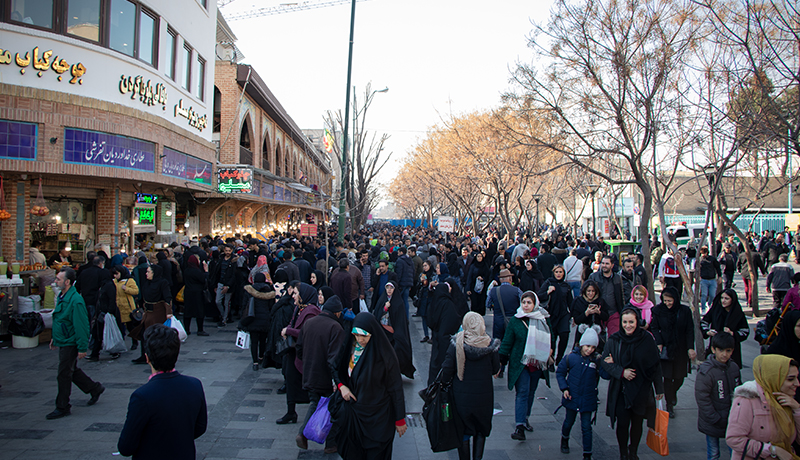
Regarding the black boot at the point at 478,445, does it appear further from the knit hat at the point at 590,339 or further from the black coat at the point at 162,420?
the black coat at the point at 162,420

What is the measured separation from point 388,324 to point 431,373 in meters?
1.16

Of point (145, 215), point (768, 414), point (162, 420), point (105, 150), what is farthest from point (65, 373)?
point (145, 215)

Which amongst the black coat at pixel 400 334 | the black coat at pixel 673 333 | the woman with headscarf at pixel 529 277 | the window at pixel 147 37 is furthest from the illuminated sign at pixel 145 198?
the black coat at pixel 673 333

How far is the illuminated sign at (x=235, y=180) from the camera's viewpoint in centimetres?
1719

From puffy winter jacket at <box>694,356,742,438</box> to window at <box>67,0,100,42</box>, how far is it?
42.7 ft

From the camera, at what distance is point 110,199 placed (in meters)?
12.6

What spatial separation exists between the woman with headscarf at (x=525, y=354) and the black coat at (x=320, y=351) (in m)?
1.95

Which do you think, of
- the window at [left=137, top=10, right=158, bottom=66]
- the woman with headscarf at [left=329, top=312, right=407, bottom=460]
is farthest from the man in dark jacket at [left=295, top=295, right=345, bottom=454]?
the window at [left=137, top=10, right=158, bottom=66]

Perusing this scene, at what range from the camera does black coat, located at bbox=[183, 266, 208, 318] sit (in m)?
9.28

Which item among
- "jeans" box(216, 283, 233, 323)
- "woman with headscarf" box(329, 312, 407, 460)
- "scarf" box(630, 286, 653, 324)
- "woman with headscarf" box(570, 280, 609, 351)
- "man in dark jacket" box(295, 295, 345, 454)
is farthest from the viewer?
"jeans" box(216, 283, 233, 323)

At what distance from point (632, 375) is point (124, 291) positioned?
779 centimetres

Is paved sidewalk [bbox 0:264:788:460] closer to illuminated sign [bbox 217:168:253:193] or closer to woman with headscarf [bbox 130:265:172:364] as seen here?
woman with headscarf [bbox 130:265:172:364]

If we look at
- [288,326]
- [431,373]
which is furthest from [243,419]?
[431,373]

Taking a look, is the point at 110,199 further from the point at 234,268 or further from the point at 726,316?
the point at 726,316
